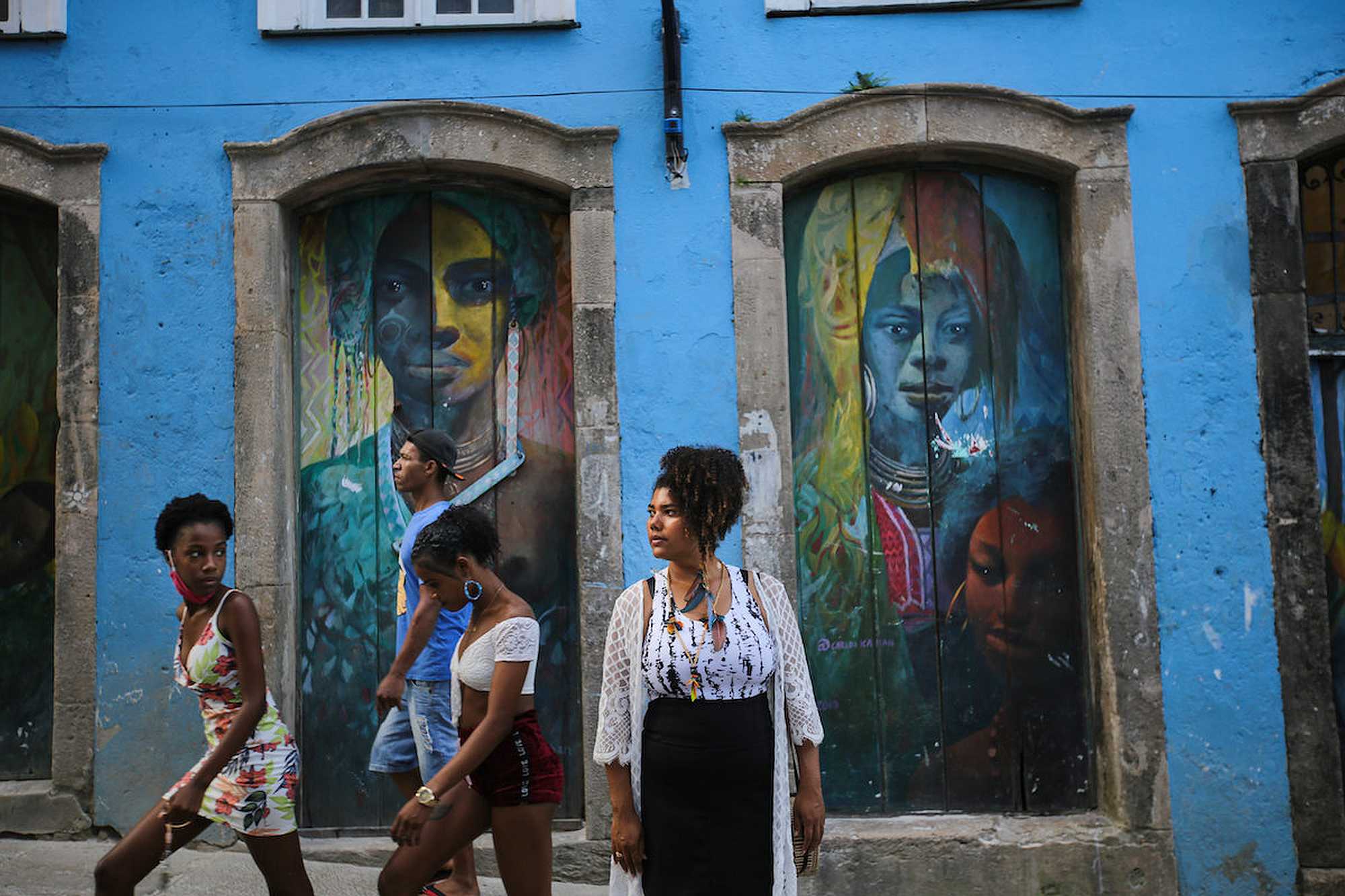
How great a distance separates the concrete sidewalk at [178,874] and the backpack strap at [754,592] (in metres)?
2.31

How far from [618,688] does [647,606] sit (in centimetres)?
24

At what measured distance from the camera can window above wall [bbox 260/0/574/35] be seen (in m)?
5.80

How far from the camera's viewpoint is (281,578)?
5.67m

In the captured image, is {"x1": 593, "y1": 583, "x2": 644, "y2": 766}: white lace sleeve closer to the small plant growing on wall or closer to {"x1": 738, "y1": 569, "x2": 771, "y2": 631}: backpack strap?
{"x1": 738, "y1": 569, "x2": 771, "y2": 631}: backpack strap

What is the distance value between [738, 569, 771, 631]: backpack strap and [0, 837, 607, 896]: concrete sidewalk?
2.31 metres

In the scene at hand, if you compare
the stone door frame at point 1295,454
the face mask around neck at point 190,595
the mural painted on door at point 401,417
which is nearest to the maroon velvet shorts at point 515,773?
the face mask around neck at point 190,595

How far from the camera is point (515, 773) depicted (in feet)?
12.0

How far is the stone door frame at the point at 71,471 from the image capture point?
555 centimetres

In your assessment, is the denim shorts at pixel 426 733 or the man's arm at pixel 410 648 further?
the denim shorts at pixel 426 733

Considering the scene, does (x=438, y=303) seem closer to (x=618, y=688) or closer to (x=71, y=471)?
(x=71, y=471)

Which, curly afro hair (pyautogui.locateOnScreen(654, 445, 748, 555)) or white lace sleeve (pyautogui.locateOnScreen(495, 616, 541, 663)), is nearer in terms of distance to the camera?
curly afro hair (pyautogui.locateOnScreen(654, 445, 748, 555))

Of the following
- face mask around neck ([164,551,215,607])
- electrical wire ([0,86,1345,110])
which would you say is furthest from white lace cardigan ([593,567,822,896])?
electrical wire ([0,86,1345,110])

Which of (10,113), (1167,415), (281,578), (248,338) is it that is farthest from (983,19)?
(10,113)

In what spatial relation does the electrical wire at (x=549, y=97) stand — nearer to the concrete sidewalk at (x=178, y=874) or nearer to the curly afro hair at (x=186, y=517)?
the curly afro hair at (x=186, y=517)
